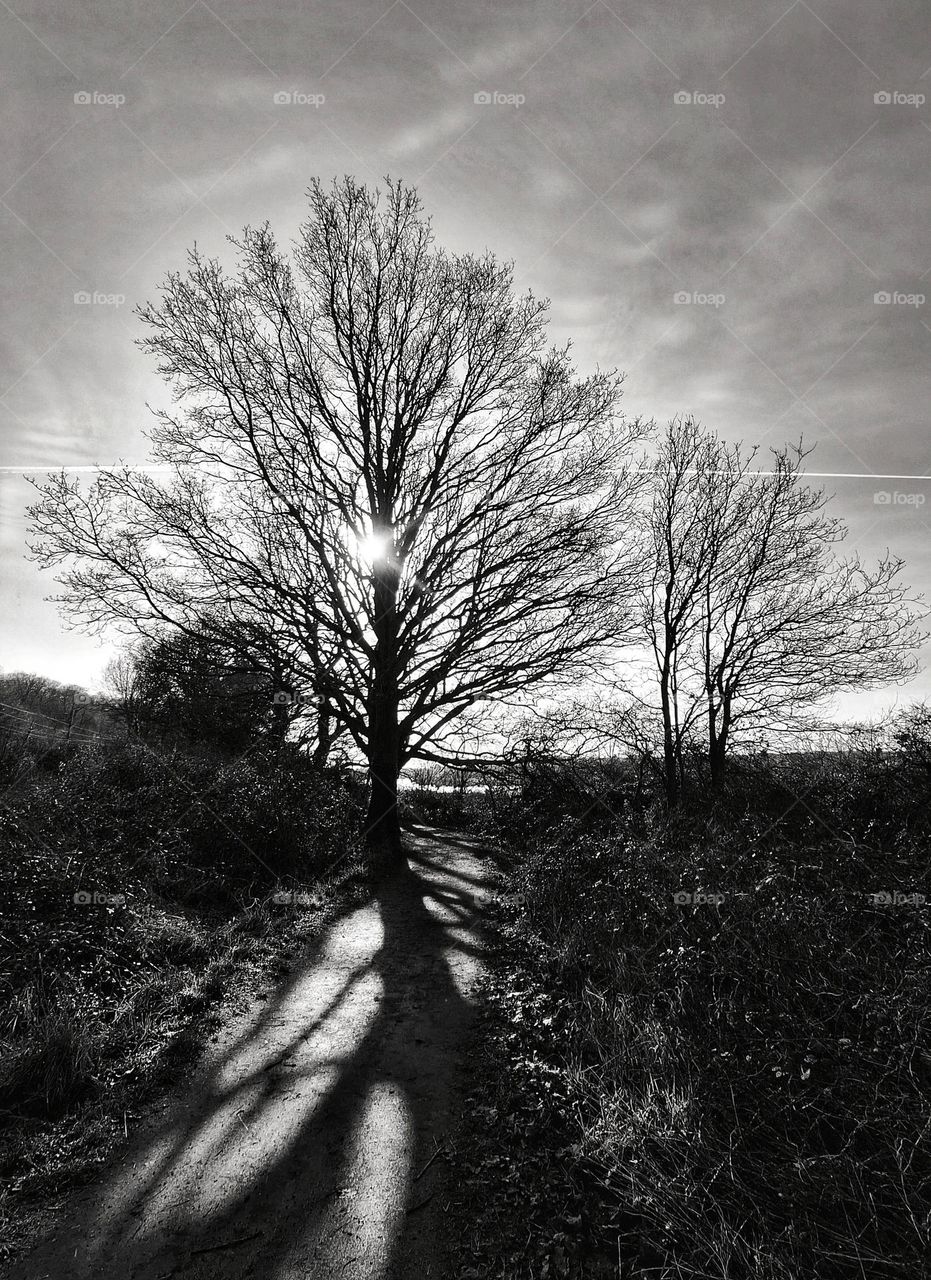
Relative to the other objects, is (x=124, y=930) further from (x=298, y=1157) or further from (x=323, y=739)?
(x=323, y=739)

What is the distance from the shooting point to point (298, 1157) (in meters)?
3.62

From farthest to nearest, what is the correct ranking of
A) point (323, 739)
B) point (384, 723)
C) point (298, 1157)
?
point (323, 739) < point (384, 723) < point (298, 1157)

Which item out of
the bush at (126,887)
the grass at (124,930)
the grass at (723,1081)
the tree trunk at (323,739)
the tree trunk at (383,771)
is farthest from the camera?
the tree trunk at (323,739)

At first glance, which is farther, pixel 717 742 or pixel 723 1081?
pixel 717 742

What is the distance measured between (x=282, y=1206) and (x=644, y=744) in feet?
43.6

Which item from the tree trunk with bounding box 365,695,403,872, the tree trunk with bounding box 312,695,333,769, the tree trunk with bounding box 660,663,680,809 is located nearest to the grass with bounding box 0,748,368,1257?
the tree trunk with bounding box 365,695,403,872

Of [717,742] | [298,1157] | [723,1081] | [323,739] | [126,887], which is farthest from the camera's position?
[717,742]

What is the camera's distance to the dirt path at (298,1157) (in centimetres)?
292

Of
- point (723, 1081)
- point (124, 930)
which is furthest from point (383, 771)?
point (723, 1081)

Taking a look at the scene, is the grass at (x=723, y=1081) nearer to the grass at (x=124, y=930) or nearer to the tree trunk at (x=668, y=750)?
the grass at (x=124, y=930)

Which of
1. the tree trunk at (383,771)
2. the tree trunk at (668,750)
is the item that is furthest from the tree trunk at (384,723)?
the tree trunk at (668,750)

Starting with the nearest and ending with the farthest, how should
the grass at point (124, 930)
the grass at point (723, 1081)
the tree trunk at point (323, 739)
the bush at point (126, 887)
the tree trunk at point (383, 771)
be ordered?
the grass at point (723, 1081), the grass at point (124, 930), the bush at point (126, 887), the tree trunk at point (383, 771), the tree trunk at point (323, 739)

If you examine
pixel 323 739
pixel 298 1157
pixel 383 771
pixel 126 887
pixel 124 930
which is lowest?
pixel 298 1157

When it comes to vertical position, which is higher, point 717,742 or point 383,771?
point 717,742
